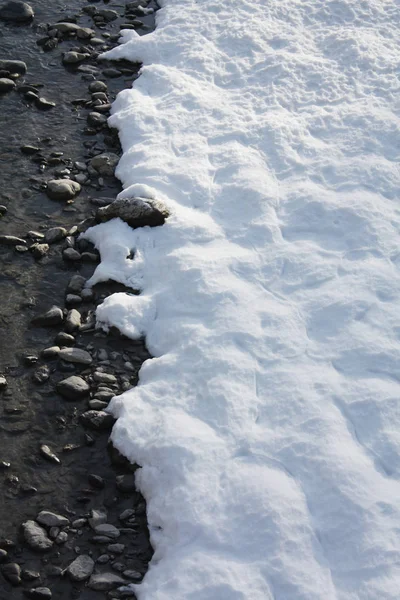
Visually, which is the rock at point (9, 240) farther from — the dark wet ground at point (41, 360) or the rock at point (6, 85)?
the rock at point (6, 85)

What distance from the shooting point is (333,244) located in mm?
6211

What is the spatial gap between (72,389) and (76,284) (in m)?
1.08

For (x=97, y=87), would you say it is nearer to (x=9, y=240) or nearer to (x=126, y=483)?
(x=9, y=240)

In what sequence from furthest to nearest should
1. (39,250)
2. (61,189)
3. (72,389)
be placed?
(61,189)
(39,250)
(72,389)

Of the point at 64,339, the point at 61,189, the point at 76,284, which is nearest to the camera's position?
the point at 64,339

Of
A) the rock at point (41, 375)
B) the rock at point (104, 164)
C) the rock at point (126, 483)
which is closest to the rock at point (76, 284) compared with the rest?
the rock at point (41, 375)

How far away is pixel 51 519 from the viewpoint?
4.52 meters

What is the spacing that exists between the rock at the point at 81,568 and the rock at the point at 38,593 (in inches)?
6.3

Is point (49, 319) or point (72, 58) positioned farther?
point (72, 58)

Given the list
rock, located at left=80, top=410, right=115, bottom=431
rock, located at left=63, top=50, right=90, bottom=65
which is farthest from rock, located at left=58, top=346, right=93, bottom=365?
rock, located at left=63, top=50, right=90, bottom=65

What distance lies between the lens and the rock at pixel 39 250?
6184mm

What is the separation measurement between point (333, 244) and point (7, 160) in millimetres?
3138

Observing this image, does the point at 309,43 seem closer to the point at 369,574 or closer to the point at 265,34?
the point at 265,34

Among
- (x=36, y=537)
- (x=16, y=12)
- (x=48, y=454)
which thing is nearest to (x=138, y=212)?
(x=48, y=454)
